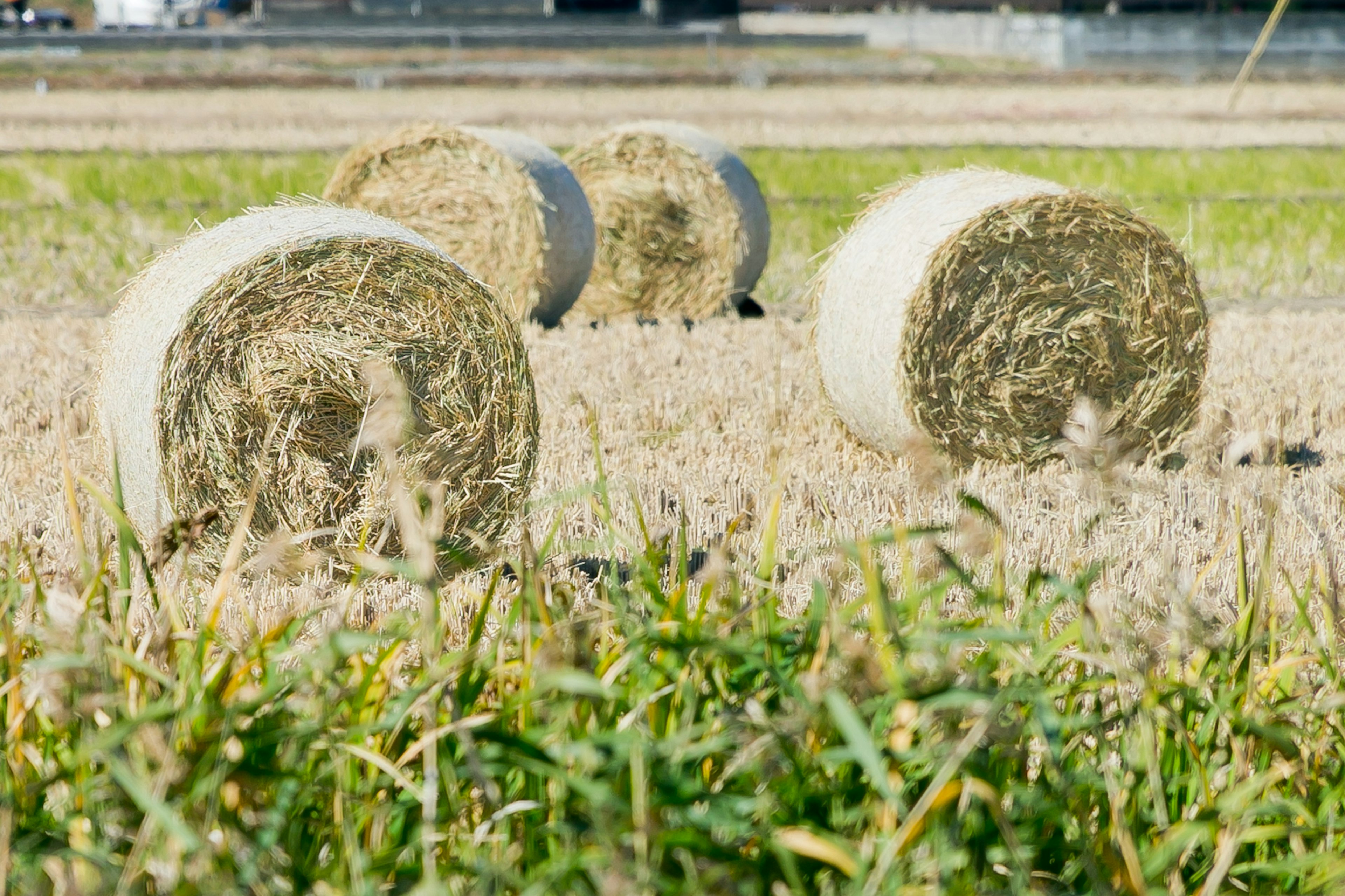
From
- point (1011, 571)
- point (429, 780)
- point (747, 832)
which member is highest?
point (429, 780)

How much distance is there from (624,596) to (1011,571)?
1470 mm

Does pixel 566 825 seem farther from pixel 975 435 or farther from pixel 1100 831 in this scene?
pixel 975 435

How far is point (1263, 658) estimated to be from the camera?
3865 mm

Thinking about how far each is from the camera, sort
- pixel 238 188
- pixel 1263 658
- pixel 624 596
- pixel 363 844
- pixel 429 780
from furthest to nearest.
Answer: pixel 238 188, pixel 624 596, pixel 1263 658, pixel 363 844, pixel 429 780

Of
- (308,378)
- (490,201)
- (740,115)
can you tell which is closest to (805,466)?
(308,378)

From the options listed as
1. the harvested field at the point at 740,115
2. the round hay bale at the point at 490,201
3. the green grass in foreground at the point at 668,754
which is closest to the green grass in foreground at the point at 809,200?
the harvested field at the point at 740,115

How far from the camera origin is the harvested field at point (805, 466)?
5051 mm

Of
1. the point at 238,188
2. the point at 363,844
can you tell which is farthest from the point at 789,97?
the point at 363,844

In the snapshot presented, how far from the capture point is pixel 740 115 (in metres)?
27.6

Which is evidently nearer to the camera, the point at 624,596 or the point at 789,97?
the point at 624,596

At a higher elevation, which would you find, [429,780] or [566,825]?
[429,780]

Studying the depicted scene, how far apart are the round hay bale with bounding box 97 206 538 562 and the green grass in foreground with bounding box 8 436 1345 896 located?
60.4 inches

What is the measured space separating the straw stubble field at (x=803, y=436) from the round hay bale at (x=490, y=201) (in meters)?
0.44

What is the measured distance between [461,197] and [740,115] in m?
18.3
